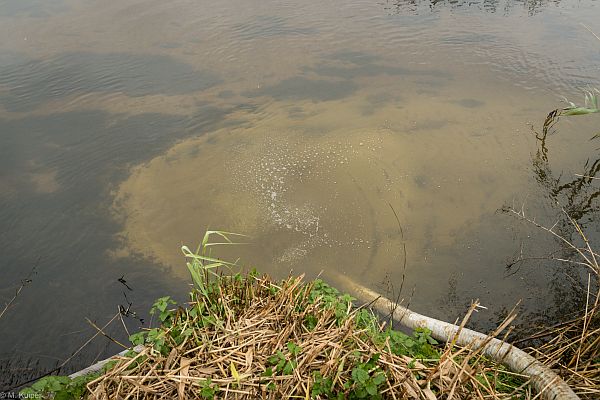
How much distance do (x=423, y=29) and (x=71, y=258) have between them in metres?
5.34

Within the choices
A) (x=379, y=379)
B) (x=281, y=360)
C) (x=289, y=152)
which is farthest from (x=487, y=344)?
(x=289, y=152)

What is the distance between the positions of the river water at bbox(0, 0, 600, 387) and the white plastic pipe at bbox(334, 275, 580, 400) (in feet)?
0.44

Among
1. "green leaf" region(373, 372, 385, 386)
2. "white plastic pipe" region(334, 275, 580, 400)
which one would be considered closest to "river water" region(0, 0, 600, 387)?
"white plastic pipe" region(334, 275, 580, 400)

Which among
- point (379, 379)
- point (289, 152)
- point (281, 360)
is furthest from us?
point (289, 152)

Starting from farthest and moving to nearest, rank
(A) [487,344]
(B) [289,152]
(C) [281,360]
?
(B) [289,152] → (A) [487,344] → (C) [281,360]

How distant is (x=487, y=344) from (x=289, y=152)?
2.67 meters

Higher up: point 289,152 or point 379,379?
point 289,152

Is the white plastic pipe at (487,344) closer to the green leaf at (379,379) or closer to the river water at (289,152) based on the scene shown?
the river water at (289,152)

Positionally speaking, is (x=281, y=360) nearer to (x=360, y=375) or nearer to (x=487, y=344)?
(x=360, y=375)

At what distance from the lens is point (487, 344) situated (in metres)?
2.78

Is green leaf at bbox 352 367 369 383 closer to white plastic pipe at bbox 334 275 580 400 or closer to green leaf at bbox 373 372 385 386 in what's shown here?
green leaf at bbox 373 372 385 386

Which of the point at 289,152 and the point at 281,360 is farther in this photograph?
the point at 289,152

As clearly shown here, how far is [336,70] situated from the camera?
5.80 meters

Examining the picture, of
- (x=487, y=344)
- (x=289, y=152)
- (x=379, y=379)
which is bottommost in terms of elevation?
(x=487, y=344)
